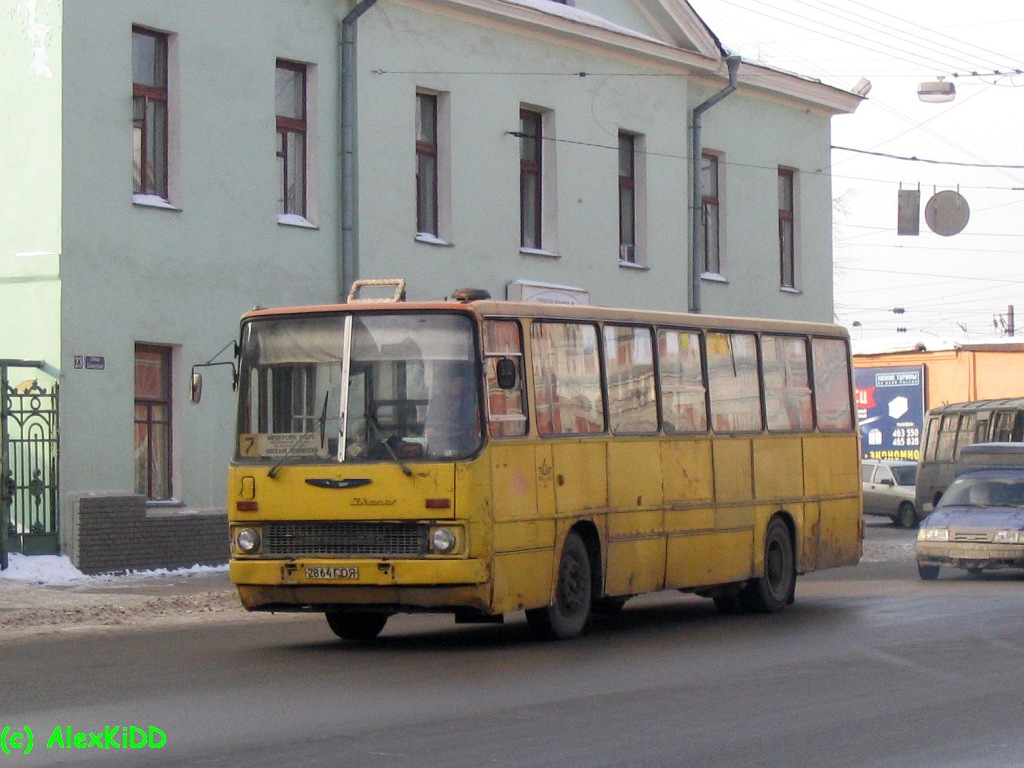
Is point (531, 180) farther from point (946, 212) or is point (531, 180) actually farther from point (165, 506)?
point (165, 506)

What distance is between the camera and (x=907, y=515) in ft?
137

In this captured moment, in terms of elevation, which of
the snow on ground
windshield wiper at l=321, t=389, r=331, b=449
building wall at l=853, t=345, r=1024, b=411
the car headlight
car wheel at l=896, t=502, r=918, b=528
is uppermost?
building wall at l=853, t=345, r=1024, b=411

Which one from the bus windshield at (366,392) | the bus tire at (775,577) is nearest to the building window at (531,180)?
the bus tire at (775,577)

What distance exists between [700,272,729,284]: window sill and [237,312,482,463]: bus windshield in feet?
65.1

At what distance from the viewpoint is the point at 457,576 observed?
13.0m

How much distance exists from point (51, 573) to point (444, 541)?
910 cm

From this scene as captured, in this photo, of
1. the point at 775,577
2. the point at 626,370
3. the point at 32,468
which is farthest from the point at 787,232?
the point at 626,370

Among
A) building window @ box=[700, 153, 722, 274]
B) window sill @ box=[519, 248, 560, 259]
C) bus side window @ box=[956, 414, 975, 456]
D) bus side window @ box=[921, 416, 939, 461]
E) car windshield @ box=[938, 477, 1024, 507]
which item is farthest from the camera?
bus side window @ box=[921, 416, 939, 461]

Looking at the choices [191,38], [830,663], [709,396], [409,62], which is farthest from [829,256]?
[830,663]

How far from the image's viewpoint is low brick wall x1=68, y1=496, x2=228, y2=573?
21312 millimetres

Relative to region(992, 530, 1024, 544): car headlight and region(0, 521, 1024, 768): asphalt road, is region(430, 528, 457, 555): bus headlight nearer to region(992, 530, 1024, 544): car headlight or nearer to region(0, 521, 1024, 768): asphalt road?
region(0, 521, 1024, 768): asphalt road

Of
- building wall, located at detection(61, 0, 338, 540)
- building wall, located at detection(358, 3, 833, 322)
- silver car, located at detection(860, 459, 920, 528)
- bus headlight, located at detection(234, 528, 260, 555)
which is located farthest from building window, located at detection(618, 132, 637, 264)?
bus headlight, located at detection(234, 528, 260, 555)

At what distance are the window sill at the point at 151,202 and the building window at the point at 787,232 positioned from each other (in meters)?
16.0

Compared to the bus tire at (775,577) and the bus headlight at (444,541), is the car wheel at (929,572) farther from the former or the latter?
the bus headlight at (444,541)
